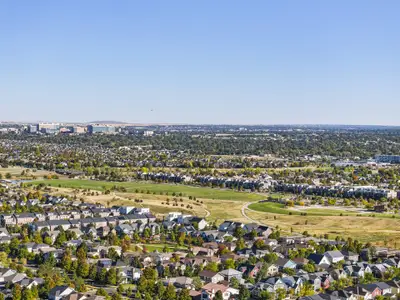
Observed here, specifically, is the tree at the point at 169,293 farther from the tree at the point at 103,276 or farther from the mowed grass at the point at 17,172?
the mowed grass at the point at 17,172

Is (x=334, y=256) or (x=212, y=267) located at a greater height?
(x=334, y=256)

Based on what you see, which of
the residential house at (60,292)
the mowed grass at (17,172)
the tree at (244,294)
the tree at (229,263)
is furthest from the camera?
the mowed grass at (17,172)

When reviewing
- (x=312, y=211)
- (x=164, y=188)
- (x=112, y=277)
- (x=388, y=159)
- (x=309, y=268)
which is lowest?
(x=164, y=188)

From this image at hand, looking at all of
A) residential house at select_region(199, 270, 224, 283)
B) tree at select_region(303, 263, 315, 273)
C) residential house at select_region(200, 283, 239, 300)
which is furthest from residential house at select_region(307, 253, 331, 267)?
residential house at select_region(200, 283, 239, 300)

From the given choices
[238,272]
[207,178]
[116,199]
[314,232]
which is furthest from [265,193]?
[238,272]

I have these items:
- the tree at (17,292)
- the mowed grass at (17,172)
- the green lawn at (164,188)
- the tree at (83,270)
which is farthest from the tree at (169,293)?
the mowed grass at (17,172)

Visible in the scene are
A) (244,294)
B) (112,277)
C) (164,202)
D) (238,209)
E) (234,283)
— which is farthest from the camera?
(164,202)

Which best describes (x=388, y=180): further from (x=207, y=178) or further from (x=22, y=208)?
(x=22, y=208)

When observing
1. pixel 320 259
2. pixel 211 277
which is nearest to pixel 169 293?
pixel 211 277

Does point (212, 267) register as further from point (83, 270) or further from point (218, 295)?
point (83, 270)
